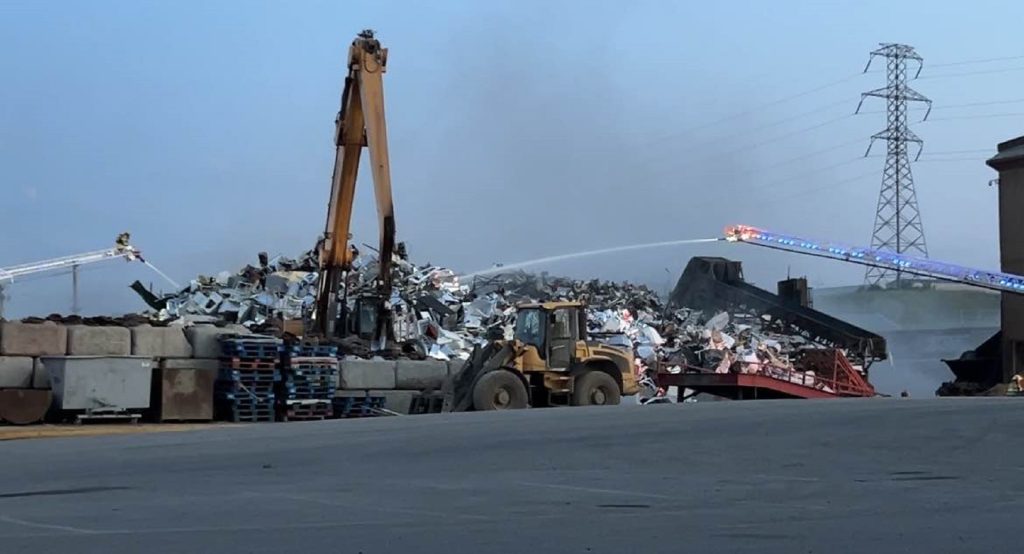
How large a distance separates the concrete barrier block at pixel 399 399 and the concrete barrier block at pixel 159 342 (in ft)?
14.6

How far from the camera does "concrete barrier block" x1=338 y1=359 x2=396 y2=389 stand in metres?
25.4

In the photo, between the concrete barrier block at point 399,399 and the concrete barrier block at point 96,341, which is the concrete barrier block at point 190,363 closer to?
the concrete barrier block at point 96,341

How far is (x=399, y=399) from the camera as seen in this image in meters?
26.3

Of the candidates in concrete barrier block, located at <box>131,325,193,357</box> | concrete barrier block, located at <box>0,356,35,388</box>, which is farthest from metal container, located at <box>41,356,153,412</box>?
concrete barrier block, located at <box>131,325,193,357</box>

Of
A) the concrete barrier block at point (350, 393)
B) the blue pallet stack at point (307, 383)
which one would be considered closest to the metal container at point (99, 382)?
the blue pallet stack at point (307, 383)

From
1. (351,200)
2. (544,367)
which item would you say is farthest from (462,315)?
(544,367)

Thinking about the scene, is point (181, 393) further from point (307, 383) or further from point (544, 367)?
point (544, 367)

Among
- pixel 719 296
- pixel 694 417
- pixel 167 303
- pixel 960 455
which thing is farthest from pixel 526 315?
pixel 719 296

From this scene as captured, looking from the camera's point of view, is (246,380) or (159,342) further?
(246,380)

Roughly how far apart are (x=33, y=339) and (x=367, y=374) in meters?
6.99

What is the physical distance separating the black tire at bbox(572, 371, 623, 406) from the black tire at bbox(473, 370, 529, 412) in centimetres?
134

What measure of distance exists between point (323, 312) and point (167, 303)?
10.8m

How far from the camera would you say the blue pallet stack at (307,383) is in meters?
23.7

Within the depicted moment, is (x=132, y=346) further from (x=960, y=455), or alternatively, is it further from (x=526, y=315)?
(x=960, y=455)
